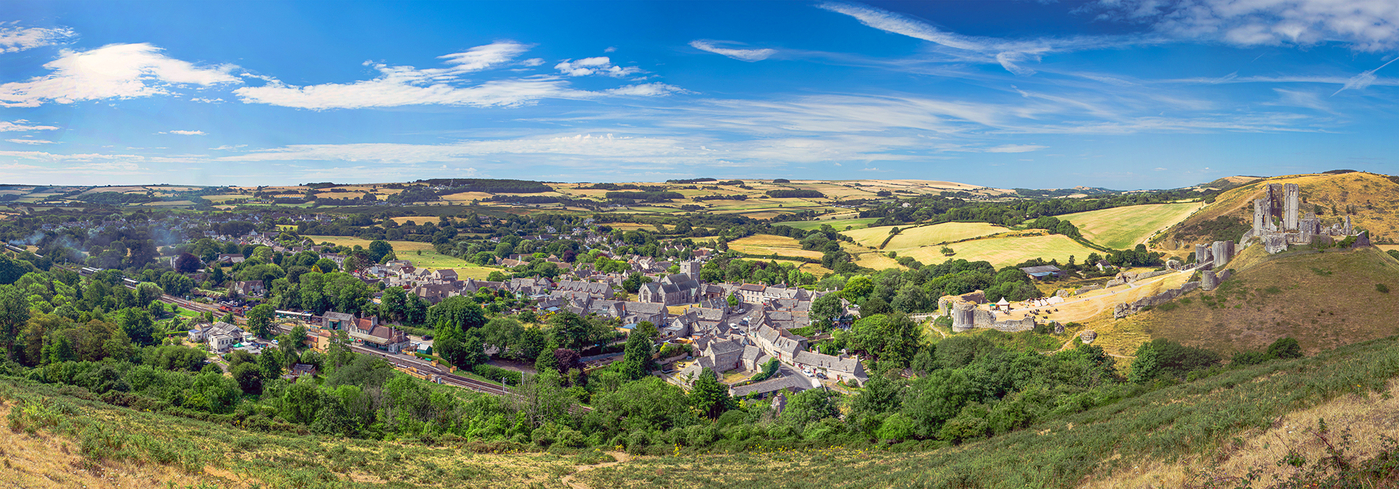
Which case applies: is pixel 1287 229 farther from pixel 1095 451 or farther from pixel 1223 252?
pixel 1095 451

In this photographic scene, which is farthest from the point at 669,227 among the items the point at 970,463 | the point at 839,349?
the point at 970,463

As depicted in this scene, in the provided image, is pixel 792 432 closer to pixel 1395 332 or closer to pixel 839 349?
pixel 839 349

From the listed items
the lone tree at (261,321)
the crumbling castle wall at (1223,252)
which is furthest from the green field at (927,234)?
the lone tree at (261,321)

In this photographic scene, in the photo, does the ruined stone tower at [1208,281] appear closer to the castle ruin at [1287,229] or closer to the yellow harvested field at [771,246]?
the castle ruin at [1287,229]

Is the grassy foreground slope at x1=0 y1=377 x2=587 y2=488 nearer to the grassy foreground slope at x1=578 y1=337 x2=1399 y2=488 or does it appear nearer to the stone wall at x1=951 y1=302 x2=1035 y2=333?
the grassy foreground slope at x1=578 y1=337 x2=1399 y2=488

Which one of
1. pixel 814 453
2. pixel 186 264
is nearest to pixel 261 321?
pixel 186 264

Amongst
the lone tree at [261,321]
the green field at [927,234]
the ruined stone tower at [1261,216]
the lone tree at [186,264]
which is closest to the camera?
the ruined stone tower at [1261,216]
